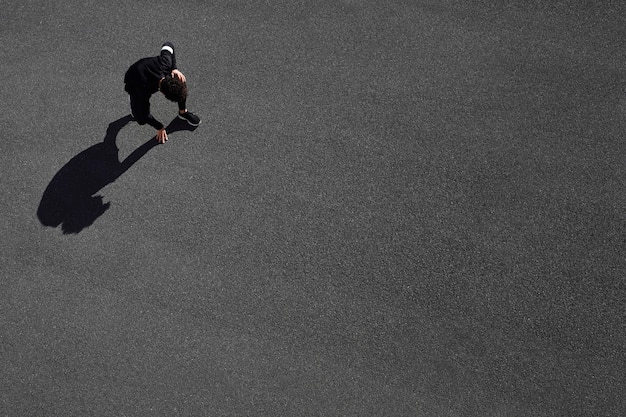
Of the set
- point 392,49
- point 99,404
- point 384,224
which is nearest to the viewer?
point 99,404

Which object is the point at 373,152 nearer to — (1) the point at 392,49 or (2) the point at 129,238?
(1) the point at 392,49

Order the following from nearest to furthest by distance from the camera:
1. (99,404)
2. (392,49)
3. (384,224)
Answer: (99,404)
(384,224)
(392,49)

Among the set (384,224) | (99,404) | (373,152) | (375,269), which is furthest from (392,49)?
(99,404)

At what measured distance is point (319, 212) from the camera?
230 inches

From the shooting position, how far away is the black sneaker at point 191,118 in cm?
600

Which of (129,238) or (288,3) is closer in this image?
(129,238)

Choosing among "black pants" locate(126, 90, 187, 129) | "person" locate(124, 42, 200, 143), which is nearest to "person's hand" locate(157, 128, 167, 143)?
"black pants" locate(126, 90, 187, 129)

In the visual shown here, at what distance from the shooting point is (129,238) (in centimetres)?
579

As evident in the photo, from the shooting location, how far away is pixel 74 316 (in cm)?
555

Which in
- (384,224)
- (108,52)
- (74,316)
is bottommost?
(74,316)

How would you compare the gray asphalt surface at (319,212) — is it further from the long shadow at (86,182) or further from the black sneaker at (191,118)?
the black sneaker at (191,118)

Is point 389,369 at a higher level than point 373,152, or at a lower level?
lower

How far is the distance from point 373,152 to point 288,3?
2412mm

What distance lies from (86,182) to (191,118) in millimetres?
1485
